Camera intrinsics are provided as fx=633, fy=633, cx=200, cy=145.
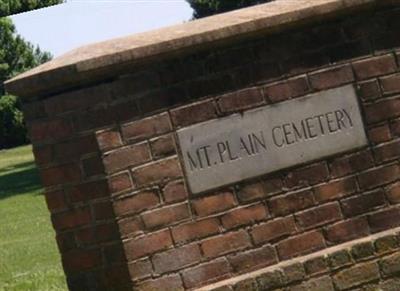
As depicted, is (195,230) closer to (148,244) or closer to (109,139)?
(148,244)

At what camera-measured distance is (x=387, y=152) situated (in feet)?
11.5

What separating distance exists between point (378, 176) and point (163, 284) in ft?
4.31

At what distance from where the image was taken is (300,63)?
11.2ft

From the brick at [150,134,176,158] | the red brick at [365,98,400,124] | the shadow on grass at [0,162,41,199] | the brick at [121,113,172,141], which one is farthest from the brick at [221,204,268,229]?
the shadow on grass at [0,162,41,199]

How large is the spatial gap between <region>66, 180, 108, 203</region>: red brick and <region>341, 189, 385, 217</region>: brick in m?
1.29

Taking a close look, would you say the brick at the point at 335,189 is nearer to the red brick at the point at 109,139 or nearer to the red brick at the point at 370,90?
the red brick at the point at 370,90

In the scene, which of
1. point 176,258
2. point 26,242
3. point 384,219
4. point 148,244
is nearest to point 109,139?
point 148,244

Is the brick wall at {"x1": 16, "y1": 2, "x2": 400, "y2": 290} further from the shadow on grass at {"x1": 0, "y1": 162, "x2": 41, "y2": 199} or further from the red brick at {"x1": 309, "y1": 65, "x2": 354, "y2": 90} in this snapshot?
the shadow on grass at {"x1": 0, "y1": 162, "x2": 41, "y2": 199}

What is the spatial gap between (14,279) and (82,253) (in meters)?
3.25

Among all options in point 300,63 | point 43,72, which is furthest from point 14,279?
point 300,63

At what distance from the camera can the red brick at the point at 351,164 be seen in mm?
3441

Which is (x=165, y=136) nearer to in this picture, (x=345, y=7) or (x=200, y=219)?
(x=200, y=219)

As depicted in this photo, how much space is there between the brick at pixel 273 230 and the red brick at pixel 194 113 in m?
0.64

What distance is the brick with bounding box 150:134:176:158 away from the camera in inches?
127
